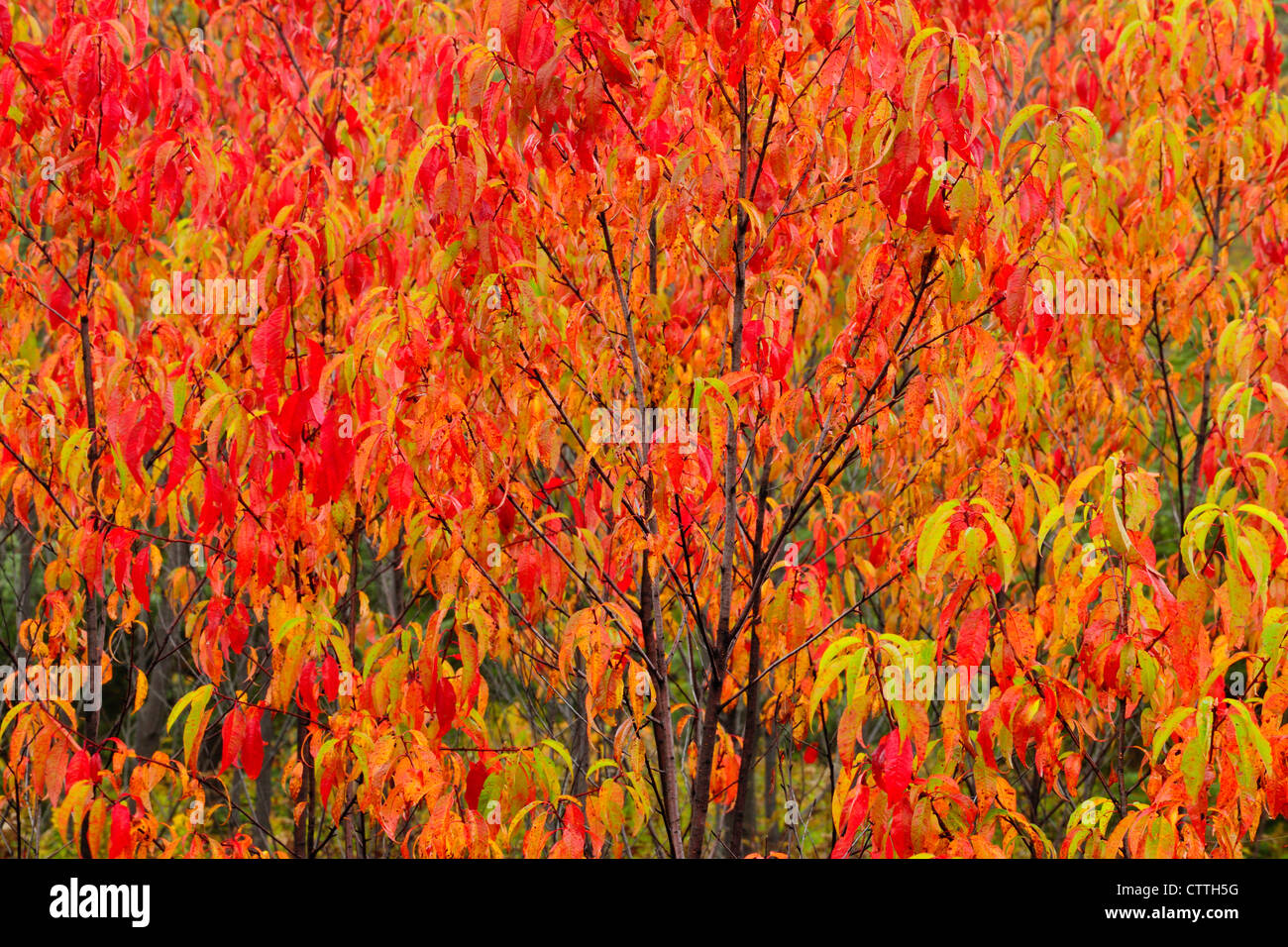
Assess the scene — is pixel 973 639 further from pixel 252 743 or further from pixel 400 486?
pixel 252 743

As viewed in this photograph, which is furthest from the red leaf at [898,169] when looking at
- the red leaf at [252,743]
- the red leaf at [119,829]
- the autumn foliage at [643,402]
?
the red leaf at [119,829]

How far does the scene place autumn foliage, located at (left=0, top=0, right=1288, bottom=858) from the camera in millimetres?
2055

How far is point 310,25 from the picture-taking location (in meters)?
4.00

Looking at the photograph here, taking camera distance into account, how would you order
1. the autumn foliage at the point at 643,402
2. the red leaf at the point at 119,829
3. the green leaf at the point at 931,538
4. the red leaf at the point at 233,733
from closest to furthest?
the green leaf at the point at 931,538 → the autumn foliage at the point at 643,402 → the red leaf at the point at 119,829 → the red leaf at the point at 233,733

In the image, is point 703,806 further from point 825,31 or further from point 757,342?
point 825,31

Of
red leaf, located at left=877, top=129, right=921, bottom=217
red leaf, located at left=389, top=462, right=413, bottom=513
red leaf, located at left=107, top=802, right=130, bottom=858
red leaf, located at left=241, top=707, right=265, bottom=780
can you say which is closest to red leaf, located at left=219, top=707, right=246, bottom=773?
red leaf, located at left=241, top=707, right=265, bottom=780

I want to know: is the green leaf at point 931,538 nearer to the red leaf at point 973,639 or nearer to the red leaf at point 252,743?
the red leaf at point 973,639

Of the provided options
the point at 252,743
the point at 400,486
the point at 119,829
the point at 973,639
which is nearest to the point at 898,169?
the point at 973,639

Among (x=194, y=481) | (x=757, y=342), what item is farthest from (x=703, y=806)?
(x=194, y=481)

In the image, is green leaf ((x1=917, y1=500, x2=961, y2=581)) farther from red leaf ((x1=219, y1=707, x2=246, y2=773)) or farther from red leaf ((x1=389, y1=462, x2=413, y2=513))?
red leaf ((x1=219, y1=707, x2=246, y2=773))

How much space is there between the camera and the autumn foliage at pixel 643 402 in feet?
6.74

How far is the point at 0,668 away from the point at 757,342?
2901mm

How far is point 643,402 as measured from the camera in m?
2.32

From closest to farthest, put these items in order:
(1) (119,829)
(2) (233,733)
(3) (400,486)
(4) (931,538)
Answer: (4) (931,538) → (3) (400,486) → (1) (119,829) → (2) (233,733)
